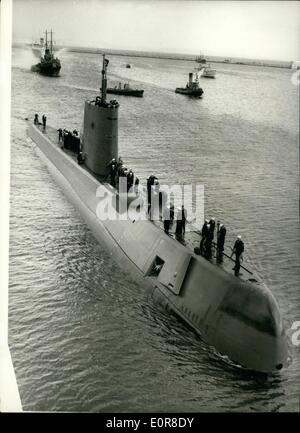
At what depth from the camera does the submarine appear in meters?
9.88

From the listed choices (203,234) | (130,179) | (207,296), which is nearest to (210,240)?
(203,234)

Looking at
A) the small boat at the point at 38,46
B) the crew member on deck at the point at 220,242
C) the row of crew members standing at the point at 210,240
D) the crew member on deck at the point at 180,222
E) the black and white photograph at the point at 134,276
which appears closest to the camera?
the black and white photograph at the point at 134,276

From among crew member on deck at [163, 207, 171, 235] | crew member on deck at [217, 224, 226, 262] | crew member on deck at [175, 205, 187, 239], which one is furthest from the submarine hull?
crew member on deck at [217, 224, 226, 262]

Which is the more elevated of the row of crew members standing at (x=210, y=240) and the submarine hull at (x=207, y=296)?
the row of crew members standing at (x=210, y=240)

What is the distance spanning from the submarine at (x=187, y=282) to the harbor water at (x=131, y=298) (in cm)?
32

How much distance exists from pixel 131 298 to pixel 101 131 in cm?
702

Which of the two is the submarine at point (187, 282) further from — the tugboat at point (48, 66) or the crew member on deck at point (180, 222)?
the tugboat at point (48, 66)

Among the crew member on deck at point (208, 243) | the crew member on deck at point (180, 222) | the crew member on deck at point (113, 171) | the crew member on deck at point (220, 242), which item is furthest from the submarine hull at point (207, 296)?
the crew member on deck at point (113, 171)

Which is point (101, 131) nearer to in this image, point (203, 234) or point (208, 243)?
point (203, 234)

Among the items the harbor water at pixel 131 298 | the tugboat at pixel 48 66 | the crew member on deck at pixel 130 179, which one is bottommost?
the harbor water at pixel 131 298

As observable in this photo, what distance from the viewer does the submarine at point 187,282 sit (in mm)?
9875

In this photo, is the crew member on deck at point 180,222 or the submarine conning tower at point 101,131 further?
the submarine conning tower at point 101,131

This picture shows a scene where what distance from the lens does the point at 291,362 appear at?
10391mm

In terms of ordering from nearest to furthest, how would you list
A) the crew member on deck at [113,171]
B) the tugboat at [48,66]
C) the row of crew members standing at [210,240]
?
the row of crew members standing at [210,240] < the crew member on deck at [113,171] < the tugboat at [48,66]
